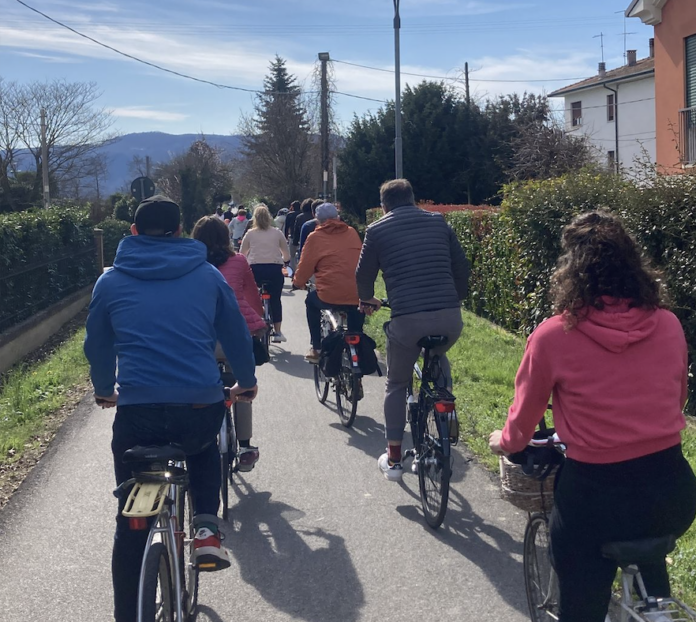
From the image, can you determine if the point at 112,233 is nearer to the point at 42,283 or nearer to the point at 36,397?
the point at 42,283

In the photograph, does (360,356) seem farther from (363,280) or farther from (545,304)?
(545,304)

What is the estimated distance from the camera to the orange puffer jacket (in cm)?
808

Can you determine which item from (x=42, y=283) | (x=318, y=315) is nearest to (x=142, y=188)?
(x=42, y=283)

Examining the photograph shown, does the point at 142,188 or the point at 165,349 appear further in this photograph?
the point at 142,188

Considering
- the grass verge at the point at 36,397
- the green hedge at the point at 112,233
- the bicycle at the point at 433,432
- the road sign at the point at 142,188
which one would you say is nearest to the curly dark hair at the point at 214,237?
the bicycle at the point at 433,432

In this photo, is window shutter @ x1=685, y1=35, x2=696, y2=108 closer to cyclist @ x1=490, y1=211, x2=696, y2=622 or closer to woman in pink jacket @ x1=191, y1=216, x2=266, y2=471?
woman in pink jacket @ x1=191, y1=216, x2=266, y2=471

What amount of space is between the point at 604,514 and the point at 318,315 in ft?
21.6

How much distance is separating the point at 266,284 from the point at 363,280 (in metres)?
6.05

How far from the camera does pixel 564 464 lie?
284cm

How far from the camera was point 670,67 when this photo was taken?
18.9 metres

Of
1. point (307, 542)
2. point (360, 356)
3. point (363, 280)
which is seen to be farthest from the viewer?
point (360, 356)

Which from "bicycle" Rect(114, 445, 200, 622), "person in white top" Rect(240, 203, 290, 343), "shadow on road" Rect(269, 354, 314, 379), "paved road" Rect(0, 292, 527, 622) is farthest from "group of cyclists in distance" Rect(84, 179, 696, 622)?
"person in white top" Rect(240, 203, 290, 343)

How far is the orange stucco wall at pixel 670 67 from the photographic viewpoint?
1838 cm

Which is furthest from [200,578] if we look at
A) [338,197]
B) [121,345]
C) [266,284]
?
[338,197]
